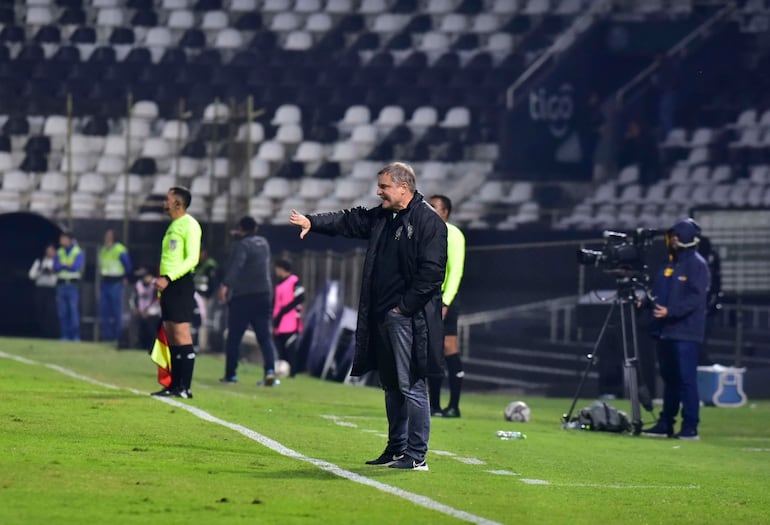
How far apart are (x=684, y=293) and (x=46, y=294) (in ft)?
54.1

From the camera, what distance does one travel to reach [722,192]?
30719mm

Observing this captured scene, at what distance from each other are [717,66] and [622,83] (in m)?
1.73

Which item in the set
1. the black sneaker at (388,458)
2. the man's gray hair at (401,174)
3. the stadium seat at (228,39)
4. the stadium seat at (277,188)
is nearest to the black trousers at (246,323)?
the black sneaker at (388,458)

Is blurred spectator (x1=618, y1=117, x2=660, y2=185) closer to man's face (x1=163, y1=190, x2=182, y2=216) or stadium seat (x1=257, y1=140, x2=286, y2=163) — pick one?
stadium seat (x1=257, y1=140, x2=286, y2=163)

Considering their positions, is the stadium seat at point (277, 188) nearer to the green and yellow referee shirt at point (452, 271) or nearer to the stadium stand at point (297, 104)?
the stadium stand at point (297, 104)

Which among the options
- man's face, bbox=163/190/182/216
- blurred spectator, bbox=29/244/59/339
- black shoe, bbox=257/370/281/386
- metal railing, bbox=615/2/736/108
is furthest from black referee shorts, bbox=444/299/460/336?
metal railing, bbox=615/2/736/108

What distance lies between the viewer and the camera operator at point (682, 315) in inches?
614

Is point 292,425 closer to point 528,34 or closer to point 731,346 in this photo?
point 731,346

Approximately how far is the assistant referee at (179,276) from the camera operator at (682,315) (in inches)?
158

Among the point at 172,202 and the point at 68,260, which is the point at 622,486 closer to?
the point at 172,202

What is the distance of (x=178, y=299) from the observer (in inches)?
610

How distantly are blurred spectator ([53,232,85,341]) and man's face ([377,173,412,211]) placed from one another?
61.0ft

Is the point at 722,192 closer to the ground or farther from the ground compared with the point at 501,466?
farther from the ground

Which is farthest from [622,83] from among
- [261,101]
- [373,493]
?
[373,493]
